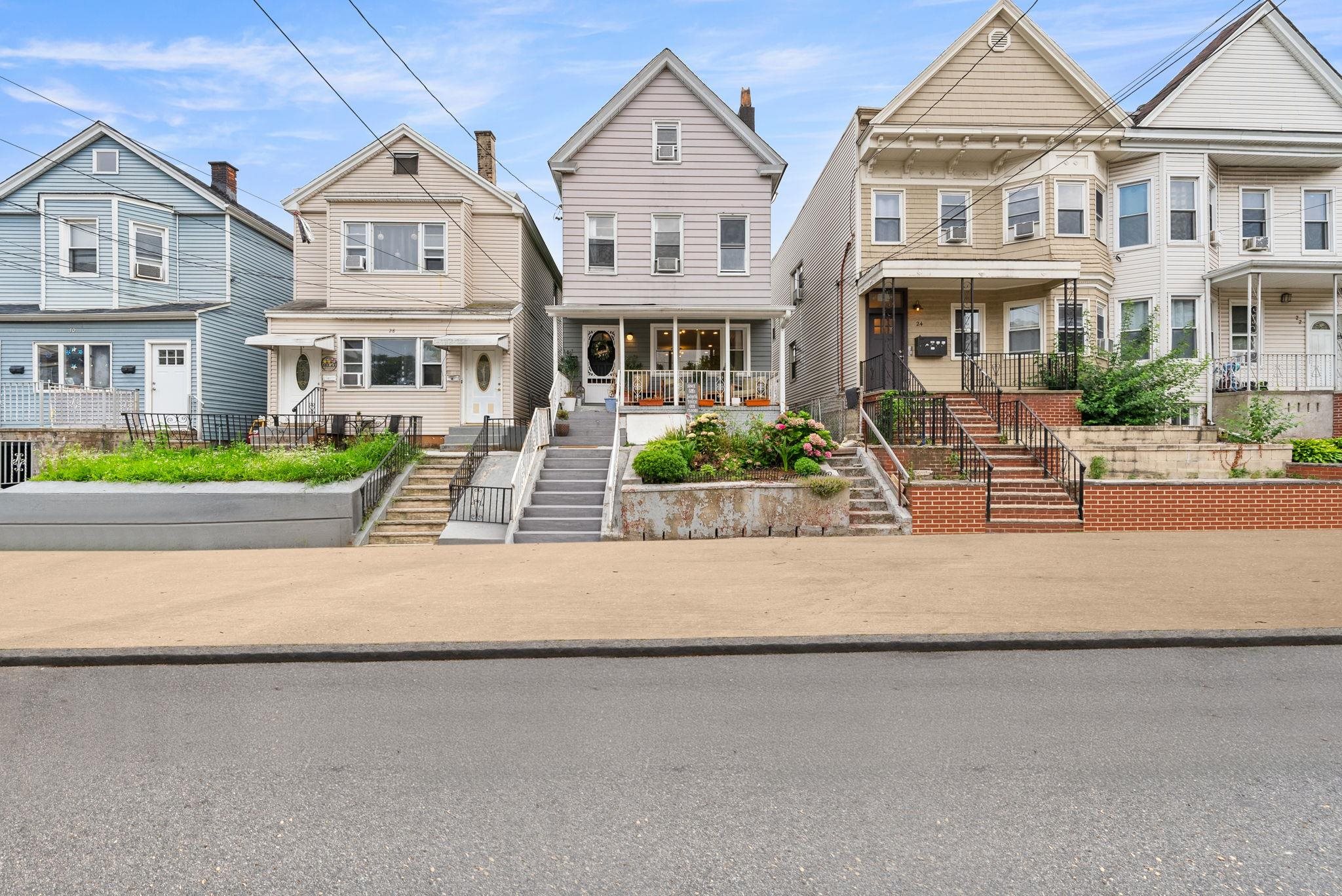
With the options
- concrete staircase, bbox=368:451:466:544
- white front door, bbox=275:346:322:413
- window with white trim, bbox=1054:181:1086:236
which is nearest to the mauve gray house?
concrete staircase, bbox=368:451:466:544

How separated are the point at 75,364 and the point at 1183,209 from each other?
31.5m

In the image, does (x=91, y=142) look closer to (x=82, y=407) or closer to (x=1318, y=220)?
(x=82, y=407)

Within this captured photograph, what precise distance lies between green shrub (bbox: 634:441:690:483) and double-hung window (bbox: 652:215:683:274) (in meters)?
9.69

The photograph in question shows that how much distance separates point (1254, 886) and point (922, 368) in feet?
58.2

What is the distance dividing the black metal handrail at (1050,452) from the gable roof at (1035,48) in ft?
28.8

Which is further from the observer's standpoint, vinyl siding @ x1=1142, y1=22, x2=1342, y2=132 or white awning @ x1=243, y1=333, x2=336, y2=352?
vinyl siding @ x1=1142, y1=22, x2=1342, y2=132

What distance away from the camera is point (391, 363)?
19.9m

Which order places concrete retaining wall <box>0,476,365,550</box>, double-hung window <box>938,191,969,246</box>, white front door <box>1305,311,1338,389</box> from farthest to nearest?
double-hung window <box>938,191,969,246</box> < white front door <box>1305,311,1338,389</box> < concrete retaining wall <box>0,476,365,550</box>

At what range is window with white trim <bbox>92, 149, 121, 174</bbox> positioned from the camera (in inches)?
838

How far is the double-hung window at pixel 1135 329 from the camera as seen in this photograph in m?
17.3

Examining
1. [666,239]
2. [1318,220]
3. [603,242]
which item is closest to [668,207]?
[666,239]

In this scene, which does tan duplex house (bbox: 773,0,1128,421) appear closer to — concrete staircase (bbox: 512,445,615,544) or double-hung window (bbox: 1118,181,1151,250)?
double-hung window (bbox: 1118,181,1151,250)

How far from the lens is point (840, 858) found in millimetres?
3023

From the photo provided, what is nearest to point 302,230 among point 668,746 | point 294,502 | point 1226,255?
point 294,502
